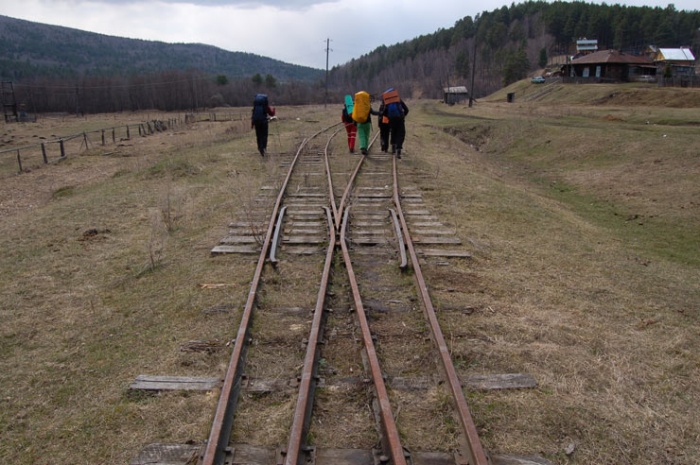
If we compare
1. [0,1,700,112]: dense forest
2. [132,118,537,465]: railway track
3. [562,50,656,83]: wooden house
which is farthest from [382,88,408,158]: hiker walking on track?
[0,1,700,112]: dense forest

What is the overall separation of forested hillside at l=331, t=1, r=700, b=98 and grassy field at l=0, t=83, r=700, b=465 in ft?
215

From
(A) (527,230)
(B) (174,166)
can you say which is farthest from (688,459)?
(B) (174,166)

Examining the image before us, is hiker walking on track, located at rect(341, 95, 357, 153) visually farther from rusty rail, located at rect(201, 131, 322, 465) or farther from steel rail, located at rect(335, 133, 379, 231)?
rusty rail, located at rect(201, 131, 322, 465)

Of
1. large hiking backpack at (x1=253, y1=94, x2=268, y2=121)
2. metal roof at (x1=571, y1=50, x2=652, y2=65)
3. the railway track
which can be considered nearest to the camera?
the railway track

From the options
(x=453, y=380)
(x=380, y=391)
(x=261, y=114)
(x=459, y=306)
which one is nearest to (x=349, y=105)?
(x=261, y=114)

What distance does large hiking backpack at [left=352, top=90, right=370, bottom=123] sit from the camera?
15.1 m

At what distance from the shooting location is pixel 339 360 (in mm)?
4859

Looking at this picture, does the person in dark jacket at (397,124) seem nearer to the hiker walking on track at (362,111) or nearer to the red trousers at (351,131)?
the hiker walking on track at (362,111)

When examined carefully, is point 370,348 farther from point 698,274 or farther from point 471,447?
point 698,274

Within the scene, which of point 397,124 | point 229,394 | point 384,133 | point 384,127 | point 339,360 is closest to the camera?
point 229,394

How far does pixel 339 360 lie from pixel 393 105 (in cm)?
1085

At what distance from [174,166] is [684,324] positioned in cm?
1364

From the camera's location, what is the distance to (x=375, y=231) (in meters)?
8.75

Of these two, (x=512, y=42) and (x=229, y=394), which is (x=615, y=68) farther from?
(x=512, y=42)
